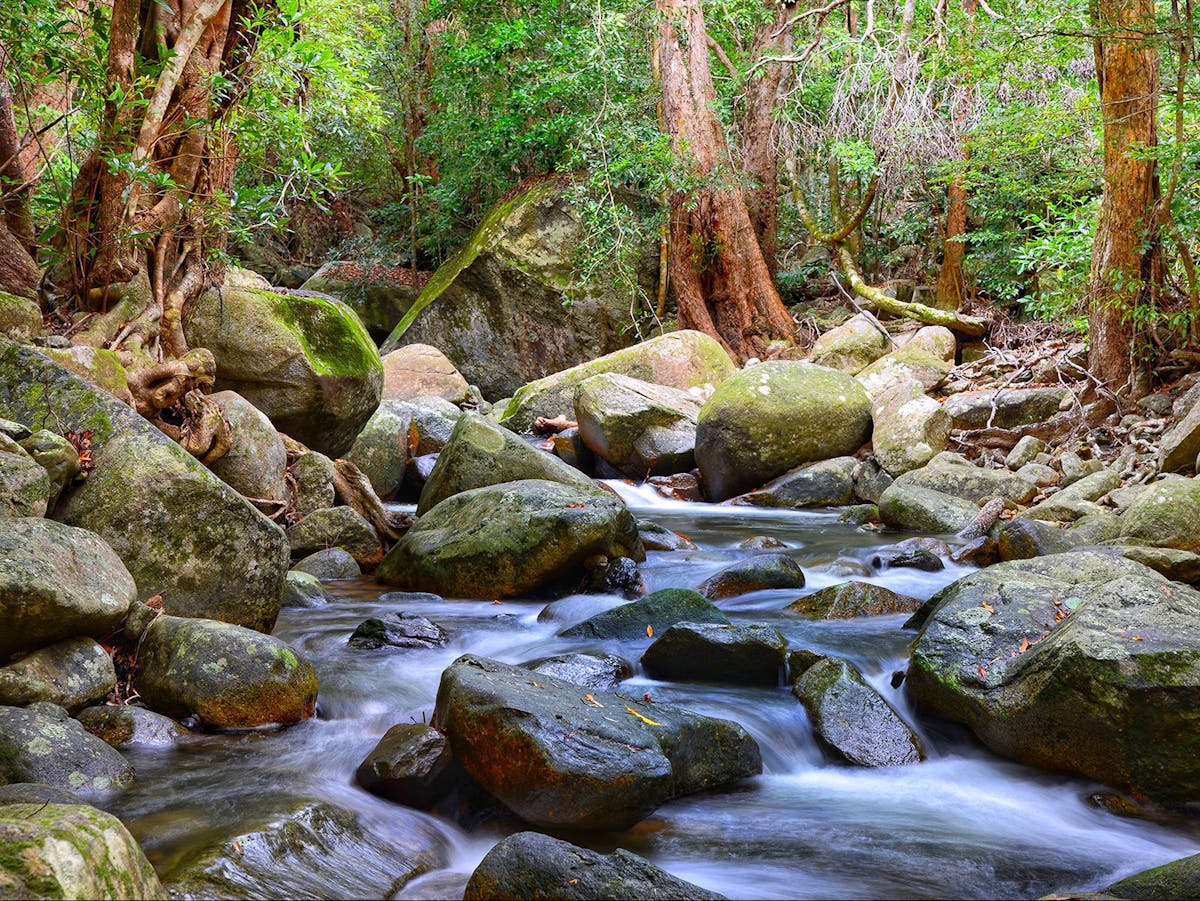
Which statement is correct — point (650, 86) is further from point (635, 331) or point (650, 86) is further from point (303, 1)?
point (303, 1)

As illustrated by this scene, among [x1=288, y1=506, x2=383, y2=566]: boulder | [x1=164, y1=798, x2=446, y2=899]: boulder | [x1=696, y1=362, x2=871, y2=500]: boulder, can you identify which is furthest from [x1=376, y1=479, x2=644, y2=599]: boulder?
[x1=696, y1=362, x2=871, y2=500]: boulder

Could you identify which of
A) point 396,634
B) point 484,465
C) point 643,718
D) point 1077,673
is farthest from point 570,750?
point 484,465

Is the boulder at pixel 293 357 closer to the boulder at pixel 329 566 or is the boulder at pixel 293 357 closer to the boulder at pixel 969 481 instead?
the boulder at pixel 329 566

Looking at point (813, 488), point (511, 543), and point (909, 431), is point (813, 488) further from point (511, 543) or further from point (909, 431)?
point (511, 543)

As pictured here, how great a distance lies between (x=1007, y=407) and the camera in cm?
1070

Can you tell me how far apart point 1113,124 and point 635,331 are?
9123mm

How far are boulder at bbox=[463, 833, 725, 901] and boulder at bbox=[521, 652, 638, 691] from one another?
194 centimetres

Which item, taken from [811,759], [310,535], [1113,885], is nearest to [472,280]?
[310,535]

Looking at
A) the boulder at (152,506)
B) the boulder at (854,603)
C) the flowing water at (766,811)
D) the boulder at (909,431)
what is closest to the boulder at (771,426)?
the boulder at (909,431)

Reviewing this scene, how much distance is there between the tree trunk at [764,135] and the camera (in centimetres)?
1588

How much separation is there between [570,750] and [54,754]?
75.0 inches

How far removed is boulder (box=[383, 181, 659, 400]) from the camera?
1662 cm

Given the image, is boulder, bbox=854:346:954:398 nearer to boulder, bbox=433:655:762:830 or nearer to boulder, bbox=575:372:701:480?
boulder, bbox=575:372:701:480

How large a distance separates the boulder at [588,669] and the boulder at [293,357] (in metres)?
4.01
